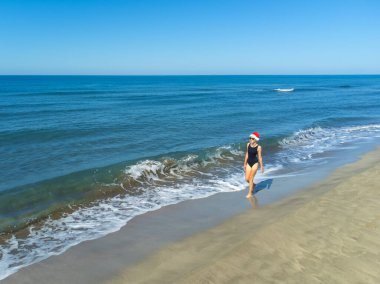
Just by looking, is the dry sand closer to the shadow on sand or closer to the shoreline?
the shoreline

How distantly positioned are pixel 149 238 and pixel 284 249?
9.41ft

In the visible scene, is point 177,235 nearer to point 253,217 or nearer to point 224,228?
point 224,228

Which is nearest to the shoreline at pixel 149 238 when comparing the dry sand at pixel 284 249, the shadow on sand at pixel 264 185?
the dry sand at pixel 284 249

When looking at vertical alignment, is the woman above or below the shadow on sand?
above

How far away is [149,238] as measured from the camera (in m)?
7.32

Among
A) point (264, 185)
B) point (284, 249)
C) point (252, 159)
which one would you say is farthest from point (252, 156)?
point (284, 249)

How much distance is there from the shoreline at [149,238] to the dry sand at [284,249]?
0.26 ft

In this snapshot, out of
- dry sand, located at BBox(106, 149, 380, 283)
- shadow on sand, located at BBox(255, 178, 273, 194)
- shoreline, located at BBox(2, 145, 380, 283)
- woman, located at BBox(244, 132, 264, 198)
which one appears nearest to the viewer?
dry sand, located at BBox(106, 149, 380, 283)

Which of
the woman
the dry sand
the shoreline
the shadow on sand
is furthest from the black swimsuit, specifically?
the dry sand

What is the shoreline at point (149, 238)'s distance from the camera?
235 inches

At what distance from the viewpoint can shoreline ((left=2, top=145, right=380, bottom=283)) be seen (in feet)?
19.5

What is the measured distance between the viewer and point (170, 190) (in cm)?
1105

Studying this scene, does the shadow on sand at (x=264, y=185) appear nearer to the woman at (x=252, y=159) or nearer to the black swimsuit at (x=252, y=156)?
the woman at (x=252, y=159)

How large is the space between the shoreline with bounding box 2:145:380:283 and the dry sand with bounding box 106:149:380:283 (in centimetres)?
8
